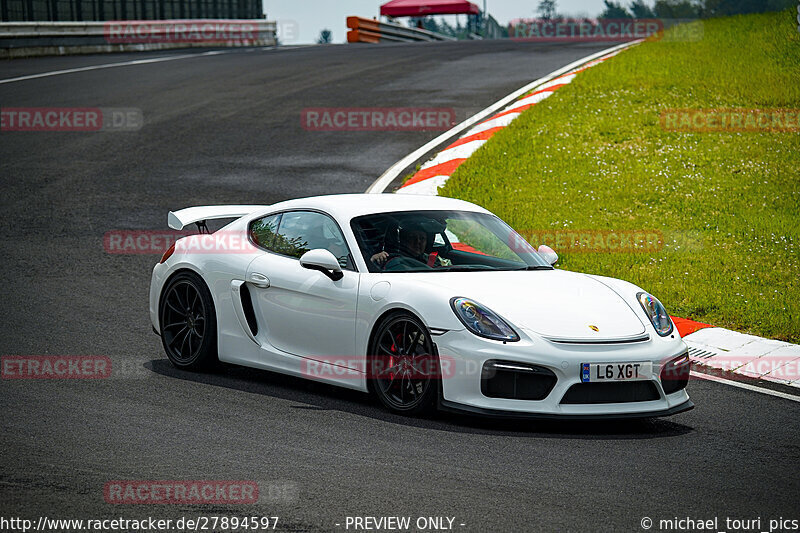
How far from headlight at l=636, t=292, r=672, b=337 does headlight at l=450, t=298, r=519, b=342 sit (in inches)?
40.3

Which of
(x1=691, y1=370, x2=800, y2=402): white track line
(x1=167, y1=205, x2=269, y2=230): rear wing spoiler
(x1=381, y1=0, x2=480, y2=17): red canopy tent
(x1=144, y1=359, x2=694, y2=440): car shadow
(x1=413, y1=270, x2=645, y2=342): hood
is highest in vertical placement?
(x1=381, y1=0, x2=480, y2=17): red canopy tent

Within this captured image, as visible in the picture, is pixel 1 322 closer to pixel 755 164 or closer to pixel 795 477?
pixel 795 477

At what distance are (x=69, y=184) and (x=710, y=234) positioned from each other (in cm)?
833

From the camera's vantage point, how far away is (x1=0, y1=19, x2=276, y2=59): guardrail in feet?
94.4

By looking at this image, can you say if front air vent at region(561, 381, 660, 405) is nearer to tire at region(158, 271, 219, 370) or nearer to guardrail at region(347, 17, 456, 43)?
tire at region(158, 271, 219, 370)

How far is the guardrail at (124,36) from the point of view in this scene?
1133 inches

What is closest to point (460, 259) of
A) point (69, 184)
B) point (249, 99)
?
point (69, 184)

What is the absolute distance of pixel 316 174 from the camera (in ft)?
48.2

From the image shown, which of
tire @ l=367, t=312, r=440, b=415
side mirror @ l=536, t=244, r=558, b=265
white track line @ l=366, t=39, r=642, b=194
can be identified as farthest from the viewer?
white track line @ l=366, t=39, r=642, b=194

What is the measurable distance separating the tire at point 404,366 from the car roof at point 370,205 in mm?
1035

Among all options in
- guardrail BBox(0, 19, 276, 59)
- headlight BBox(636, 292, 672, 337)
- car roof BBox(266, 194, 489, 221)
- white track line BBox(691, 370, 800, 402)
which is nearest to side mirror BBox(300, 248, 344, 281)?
car roof BBox(266, 194, 489, 221)

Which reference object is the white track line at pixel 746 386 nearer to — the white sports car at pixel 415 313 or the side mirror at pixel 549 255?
the white sports car at pixel 415 313

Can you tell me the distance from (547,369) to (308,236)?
2.21 m

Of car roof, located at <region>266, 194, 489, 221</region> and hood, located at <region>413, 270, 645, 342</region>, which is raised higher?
car roof, located at <region>266, 194, 489, 221</region>
